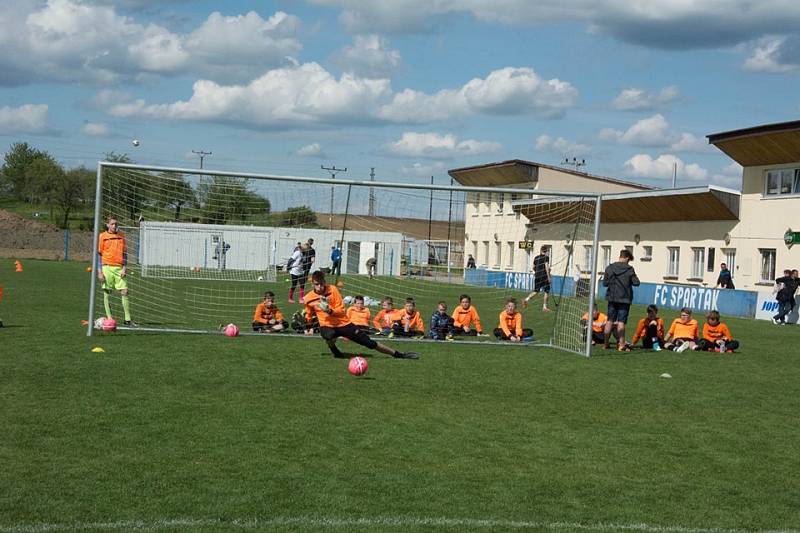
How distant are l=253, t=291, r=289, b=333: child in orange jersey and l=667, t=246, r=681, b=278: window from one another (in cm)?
2420

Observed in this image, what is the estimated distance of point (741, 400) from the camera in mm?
11781

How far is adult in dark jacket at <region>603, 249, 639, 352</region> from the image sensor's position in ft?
55.6

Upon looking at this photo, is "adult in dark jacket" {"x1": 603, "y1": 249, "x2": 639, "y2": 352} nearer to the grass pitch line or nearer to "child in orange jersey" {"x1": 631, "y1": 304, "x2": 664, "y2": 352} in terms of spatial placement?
"child in orange jersey" {"x1": 631, "y1": 304, "x2": 664, "y2": 352}

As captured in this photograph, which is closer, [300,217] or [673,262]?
[300,217]

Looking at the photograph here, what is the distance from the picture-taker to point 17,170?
99.1m

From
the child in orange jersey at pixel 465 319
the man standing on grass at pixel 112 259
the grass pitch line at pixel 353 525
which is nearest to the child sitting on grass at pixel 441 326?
the child in orange jersey at pixel 465 319

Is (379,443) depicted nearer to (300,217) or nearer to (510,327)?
(510,327)

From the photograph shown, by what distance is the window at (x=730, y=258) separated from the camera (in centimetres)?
3459

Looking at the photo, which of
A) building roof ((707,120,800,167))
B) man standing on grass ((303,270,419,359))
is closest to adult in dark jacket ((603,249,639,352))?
man standing on grass ((303,270,419,359))

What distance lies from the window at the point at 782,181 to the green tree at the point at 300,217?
1870cm

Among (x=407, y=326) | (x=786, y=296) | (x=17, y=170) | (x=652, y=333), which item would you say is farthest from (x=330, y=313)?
(x=17, y=170)

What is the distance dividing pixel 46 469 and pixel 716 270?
105 feet

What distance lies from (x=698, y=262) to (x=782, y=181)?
551 centimetres

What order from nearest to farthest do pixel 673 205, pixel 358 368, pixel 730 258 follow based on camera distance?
pixel 358 368 → pixel 730 258 → pixel 673 205
